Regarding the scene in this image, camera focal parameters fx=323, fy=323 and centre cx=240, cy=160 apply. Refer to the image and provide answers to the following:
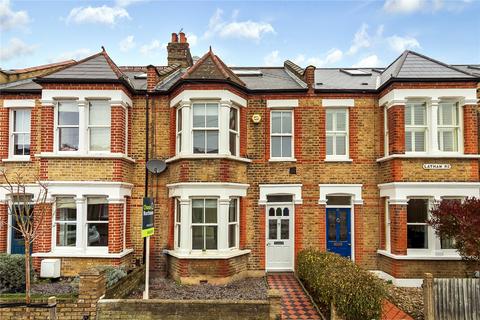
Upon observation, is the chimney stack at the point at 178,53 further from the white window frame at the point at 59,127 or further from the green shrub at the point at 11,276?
the green shrub at the point at 11,276

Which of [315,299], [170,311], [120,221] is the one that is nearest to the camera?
A: [170,311]

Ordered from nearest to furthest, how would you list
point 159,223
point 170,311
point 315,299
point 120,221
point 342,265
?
point 170,311 → point 342,265 → point 315,299 → point 120,221 → point 159,223

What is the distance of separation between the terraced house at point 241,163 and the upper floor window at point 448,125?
0.04 metres

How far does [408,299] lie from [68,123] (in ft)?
37.6

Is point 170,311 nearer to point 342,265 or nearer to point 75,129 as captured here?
point 342,265

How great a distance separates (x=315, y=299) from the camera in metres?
8.41

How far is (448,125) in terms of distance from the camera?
1059 cm

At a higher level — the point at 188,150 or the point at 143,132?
the point at 143,132

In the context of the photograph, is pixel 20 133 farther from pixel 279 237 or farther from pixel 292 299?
pixel 292 299

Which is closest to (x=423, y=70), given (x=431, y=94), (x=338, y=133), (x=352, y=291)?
(x=431, y=94)

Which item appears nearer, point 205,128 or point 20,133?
point 205,128

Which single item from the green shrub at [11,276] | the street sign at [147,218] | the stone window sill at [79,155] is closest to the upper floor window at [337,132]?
the street sign at [147,218]

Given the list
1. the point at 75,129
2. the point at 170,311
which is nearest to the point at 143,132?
the point at 75,129

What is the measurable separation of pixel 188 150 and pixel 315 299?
565cm
